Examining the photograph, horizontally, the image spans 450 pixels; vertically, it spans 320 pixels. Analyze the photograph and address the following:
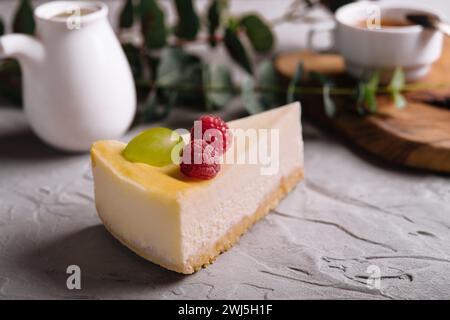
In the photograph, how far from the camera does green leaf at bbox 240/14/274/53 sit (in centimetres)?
186

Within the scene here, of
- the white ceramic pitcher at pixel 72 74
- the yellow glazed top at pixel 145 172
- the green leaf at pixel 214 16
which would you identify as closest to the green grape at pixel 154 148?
the yellow glazed top at pixel 145 172

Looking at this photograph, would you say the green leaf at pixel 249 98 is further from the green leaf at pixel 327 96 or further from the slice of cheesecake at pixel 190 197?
the slice of cheesecake at pixel 190 197

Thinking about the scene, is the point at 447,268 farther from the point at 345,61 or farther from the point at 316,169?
the point at 345,61

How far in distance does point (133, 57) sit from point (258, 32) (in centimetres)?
37

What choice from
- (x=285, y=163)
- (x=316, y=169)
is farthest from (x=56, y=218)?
(x=316, y=169)

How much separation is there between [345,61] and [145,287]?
36.0 inches

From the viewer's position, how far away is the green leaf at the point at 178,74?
175 centimetres

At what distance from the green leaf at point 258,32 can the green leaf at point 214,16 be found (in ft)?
0.22

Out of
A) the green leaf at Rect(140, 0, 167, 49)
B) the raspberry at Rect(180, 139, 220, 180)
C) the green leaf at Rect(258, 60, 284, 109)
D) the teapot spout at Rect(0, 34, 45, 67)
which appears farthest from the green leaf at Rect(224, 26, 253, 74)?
the raspberry at Rect(180, 139, 220, 180)

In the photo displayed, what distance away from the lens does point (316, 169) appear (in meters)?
1.55

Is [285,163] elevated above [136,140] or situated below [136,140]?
below

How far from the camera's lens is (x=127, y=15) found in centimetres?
178

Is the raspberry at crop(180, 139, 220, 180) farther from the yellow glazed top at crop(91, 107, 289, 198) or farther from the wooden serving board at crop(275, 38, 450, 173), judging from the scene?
the wooden serving board at crop(275, 38, 450, 173)

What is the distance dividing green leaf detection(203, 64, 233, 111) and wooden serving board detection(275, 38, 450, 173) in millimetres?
163
